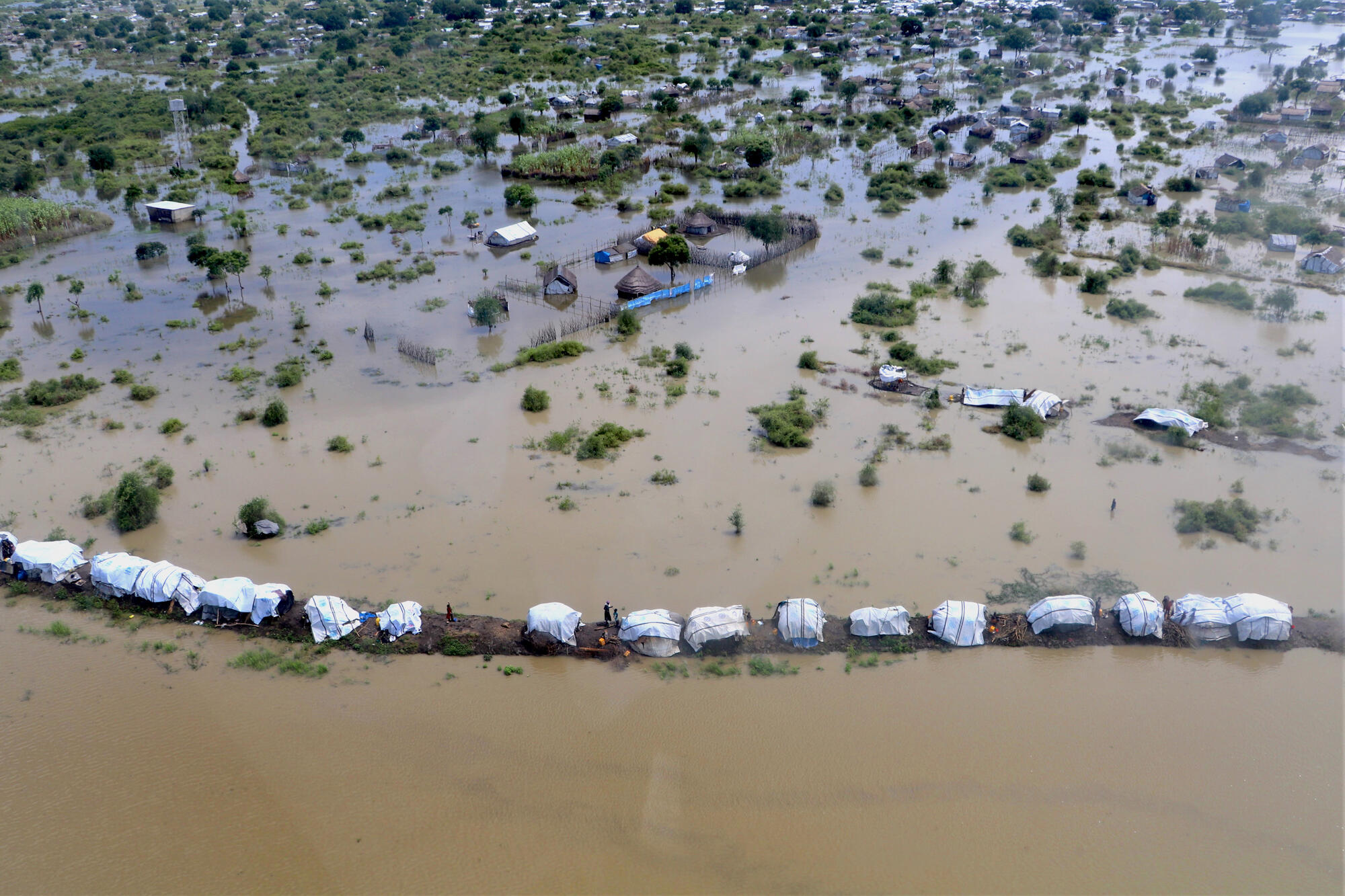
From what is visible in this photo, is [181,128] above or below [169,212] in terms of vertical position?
above

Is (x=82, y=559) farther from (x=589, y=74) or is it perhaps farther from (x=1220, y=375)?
(x=589, y=74)

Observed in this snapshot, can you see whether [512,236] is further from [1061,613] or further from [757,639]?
[1061,613]

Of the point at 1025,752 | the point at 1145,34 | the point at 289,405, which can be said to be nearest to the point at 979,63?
the point at 1145,34

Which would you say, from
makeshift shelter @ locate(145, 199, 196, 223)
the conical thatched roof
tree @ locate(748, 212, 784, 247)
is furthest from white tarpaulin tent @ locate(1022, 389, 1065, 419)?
makeshift shelter @ locate(145, 199, 196, 223)

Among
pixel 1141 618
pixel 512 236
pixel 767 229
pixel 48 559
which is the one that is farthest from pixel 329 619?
pixel 767 229

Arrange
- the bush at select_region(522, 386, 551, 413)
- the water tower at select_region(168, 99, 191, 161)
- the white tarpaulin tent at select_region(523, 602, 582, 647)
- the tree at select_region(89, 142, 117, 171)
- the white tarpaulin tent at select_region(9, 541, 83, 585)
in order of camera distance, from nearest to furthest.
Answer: the white tarpaulin tent at select_region(523, 602, 582, 647), the white tarpaulin tent at select_region(9, 541, 83, 585), the bush at select_region(522, 386, 551, 413), the tree at select_region(89, 142, 117, 171), the water tower at select_region(168, 99, 191, 161)

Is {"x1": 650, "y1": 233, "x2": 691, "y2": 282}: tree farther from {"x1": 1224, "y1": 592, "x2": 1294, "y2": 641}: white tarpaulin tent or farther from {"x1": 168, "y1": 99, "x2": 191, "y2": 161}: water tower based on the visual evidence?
{"x1": 168, "y1": 99, "x2": 191, "y2": 161}: water tower
